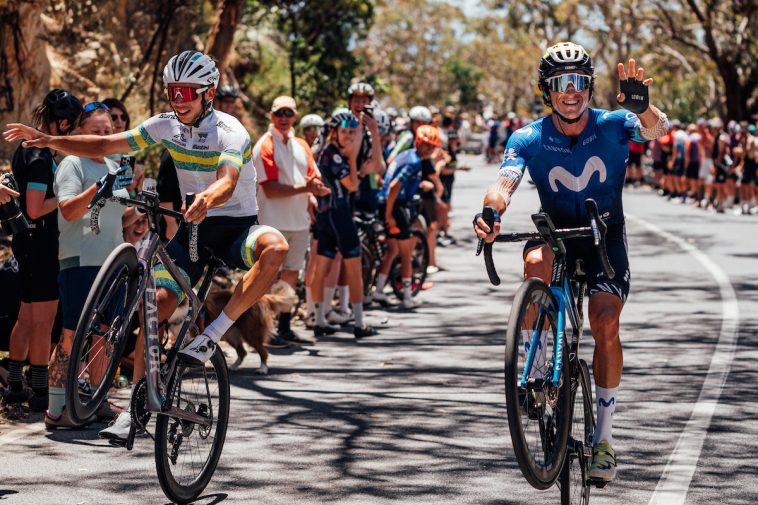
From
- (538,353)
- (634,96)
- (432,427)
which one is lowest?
(432,427)

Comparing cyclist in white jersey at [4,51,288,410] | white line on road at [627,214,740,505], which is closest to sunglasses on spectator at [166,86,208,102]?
cyclist in white jersey at [4,51,288,410]

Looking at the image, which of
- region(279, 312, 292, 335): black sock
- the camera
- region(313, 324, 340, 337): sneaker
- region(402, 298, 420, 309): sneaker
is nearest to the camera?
the camera

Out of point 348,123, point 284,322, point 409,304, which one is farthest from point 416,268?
point 284,322

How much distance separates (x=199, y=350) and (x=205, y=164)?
1.12 metres

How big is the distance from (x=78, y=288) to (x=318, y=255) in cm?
444

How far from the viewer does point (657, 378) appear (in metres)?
9.88

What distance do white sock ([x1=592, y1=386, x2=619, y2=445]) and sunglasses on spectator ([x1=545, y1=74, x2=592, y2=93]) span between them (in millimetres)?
1515

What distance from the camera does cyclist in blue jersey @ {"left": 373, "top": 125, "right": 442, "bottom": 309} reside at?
559 inches

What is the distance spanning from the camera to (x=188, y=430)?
20.8 feet

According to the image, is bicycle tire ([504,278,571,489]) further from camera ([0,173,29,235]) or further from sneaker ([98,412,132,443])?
camera ([0,173,29,235])

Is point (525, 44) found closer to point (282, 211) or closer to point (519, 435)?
point (282, 211)

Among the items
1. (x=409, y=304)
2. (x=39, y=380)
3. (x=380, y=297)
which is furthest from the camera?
(x=380, y=297)

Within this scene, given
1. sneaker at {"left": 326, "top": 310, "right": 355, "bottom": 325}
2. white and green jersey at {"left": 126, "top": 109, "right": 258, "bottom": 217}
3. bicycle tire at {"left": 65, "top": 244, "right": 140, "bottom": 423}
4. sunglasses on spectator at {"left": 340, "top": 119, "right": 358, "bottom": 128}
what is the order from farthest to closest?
sneaker at {"left": 326, "top": 310, "right": 355, "bottom": 325}
sunglasses on spectator at {"left": 340, "top": 119, "right": 358, "bottom": 128}
white and green jersey at {"left": 126, "top": 109, "right": 258, "bottom": 217}
bicycle tire at {"left": 65, "top": 244, "right": 140, "bottom": 423}

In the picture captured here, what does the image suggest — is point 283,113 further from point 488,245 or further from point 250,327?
point 488,245
